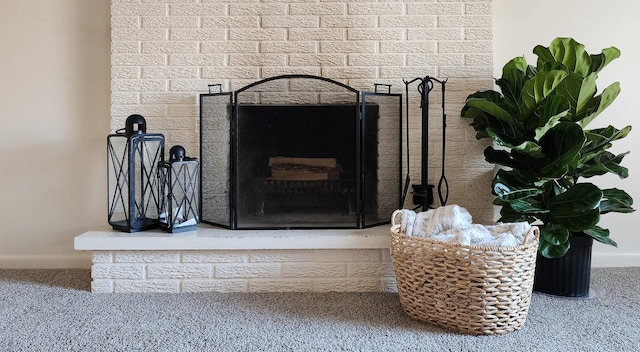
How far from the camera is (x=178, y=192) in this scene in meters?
1.85

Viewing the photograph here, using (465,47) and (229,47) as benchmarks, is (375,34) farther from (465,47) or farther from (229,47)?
(229,47)

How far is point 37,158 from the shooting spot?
7.11 feet

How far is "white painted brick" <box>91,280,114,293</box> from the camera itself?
5.83 feet

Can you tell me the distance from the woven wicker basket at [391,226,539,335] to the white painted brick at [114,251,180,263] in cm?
92

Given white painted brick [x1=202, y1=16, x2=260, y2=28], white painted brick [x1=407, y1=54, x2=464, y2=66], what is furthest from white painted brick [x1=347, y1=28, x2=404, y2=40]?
white painted brick [x1=202, y1=16, x2=260, y2=28]

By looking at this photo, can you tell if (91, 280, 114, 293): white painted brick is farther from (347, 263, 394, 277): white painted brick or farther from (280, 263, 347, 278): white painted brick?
(347, 263, 394, 277): white painted brick

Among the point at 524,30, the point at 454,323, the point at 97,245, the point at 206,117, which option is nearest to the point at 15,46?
the point at 206,117

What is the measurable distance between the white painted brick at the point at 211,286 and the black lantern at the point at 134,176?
29 centimetres

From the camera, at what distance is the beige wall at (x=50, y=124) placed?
2.15 meters

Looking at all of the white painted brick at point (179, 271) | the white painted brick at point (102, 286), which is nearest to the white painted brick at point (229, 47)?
the white painted brick at point (179, 271)

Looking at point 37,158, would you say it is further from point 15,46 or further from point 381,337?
point 381,337

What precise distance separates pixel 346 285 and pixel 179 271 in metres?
0.64

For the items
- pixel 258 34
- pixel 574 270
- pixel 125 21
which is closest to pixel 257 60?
pixel 258 34

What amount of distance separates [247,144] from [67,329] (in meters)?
0.91
